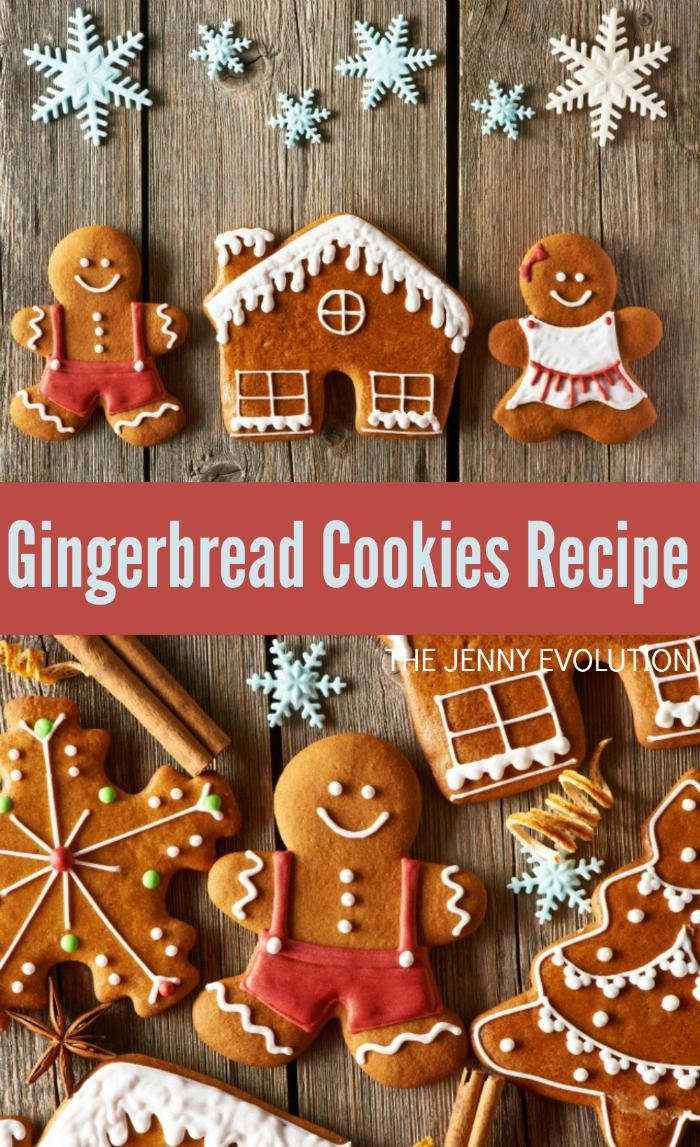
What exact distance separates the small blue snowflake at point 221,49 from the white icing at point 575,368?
521 mm

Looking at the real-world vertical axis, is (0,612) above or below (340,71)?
below

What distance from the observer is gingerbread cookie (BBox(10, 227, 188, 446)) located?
54.7 inches

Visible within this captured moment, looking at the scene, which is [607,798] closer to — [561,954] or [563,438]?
[561,954]

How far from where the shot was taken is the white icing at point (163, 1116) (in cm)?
129

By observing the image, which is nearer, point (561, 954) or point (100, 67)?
point (561, 954)

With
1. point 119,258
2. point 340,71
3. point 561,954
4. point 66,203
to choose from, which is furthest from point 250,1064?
point 340,71

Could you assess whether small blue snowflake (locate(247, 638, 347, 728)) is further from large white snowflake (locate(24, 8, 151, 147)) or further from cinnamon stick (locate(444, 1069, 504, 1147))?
large white snowflake (locate(24, 8, 151, 147))

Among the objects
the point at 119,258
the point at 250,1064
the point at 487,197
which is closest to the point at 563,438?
the point at 487,197

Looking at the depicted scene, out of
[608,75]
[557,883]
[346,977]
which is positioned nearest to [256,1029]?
[346,977]

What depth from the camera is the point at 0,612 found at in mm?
1413

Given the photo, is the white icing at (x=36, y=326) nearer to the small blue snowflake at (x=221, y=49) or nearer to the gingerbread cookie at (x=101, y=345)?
the gingerbread cookie at (x=101, y=345)

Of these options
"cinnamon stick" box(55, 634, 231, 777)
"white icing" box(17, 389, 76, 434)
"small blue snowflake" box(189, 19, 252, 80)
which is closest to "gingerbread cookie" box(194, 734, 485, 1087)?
"cinnamon stick" box(55, 634, 231, 777)

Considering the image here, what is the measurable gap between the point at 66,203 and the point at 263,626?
0.60 metres

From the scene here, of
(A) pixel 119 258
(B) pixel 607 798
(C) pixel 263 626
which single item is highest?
(A) pixel 119 258
